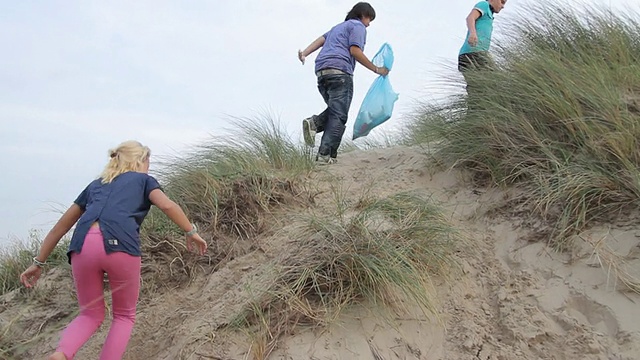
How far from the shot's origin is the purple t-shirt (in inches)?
247

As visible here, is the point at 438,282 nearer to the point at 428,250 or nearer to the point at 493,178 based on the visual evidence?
the point at 428,250

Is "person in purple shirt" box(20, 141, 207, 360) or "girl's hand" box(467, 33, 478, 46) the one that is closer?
"person in purple shirt" box(20, 141, 207, 360)

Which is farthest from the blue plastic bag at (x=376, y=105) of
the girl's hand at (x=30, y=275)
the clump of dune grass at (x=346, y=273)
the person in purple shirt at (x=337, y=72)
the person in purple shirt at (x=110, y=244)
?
the girl's hand at (x=30, y=275)

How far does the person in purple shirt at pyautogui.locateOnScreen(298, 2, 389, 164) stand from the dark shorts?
812 millimetres

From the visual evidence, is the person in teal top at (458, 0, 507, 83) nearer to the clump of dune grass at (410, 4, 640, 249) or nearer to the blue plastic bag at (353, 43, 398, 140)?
the clump of dune grass at (410, 4, 640, 249)

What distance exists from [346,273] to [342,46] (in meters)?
3.16

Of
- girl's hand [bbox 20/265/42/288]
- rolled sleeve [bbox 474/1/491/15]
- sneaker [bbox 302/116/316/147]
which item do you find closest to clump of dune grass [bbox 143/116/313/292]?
sneaker [bbox 302/116/316/147]

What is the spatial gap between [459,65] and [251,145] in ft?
7.24

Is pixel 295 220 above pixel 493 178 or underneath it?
above

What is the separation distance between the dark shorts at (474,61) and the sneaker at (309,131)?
5.12 ft

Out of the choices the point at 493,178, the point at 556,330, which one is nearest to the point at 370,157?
the point at 493,178

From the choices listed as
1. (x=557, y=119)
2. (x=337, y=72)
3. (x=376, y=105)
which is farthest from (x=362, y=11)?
(x=557, y=119)

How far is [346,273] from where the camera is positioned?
3.81m

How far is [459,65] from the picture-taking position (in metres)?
6.12
